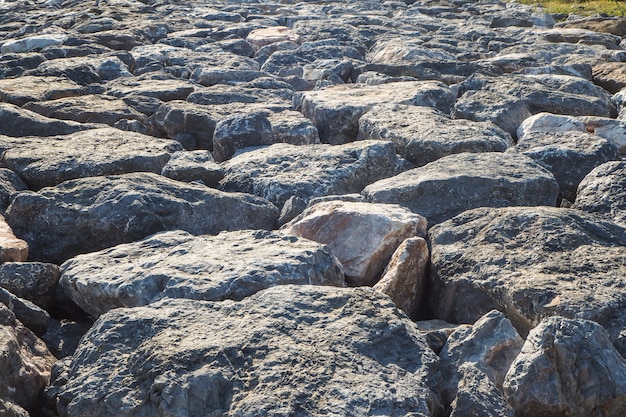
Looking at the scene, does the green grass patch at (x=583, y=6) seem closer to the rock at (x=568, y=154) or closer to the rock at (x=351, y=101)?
the rock at (x=351, y=101)

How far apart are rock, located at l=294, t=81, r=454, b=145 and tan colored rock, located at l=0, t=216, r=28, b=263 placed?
308 cm

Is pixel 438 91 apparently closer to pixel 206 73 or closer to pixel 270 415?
pixel 206 73

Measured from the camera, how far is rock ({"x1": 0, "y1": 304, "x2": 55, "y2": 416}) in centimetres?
309

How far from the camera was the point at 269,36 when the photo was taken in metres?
11.5

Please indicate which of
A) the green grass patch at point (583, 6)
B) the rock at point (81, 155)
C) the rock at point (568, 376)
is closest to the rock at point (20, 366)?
the rock at point (568, 376)

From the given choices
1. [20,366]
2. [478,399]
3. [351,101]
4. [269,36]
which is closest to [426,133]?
[351,101]

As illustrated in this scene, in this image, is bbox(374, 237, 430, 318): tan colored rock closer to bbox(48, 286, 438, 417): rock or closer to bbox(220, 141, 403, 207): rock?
bbox(48, 286, 438, 417): rock

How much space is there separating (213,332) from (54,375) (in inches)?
27.6

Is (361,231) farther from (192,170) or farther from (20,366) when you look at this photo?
(20,366)

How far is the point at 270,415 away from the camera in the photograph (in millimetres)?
2814

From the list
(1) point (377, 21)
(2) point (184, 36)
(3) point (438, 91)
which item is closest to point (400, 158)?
(3) point (438, 91)

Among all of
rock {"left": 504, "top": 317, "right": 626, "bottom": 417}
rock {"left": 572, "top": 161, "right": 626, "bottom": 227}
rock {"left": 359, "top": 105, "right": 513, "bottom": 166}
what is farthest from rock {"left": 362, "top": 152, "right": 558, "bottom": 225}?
rock {"left": 504, "top": 317, "right": 626, "bottom": 417}

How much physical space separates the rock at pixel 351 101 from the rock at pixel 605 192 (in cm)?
228

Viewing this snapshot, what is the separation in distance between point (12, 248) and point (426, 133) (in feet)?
10.6
